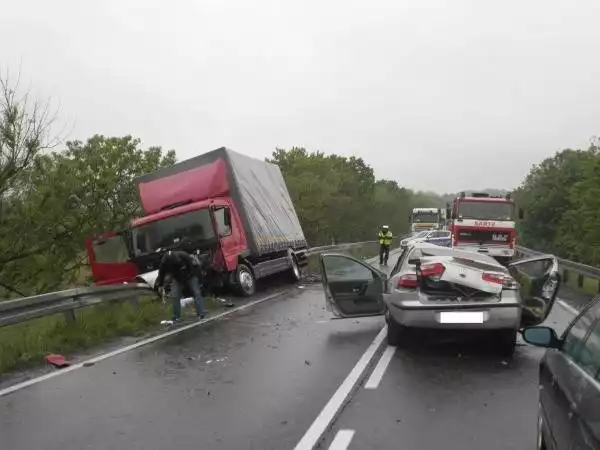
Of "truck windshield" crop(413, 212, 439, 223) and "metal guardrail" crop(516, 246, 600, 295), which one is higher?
"truck windshield" crop(413, 212, 439, 223)

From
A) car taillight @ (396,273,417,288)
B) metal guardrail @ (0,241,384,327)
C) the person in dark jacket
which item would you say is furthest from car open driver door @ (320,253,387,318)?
metal guardrail @ (0,241,384,327)

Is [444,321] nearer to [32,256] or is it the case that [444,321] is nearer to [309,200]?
[32,256]

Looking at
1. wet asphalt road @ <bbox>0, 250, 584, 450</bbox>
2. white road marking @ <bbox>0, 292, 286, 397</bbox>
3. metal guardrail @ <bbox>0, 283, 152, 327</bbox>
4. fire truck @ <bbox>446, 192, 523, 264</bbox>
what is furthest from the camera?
fire truck @ <bbox>446, 192, 523, 264</bbox>

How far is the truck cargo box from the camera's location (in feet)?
54.0

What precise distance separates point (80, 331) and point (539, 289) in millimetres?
6787

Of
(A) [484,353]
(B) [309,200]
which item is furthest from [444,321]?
(B) [309,200]

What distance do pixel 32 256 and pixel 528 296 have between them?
13.6 metres

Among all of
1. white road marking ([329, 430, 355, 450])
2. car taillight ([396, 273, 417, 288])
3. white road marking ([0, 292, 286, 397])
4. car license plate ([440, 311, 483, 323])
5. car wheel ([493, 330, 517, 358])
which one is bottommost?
car wheel ([493, 330, 517, 358])

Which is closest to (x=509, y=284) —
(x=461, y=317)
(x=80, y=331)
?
(x=461, y=317)

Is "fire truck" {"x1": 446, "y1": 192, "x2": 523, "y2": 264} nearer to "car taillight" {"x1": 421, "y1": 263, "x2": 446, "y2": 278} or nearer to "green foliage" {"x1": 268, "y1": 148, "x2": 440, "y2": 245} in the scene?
"car taillight" {"x1": 421, "y1": 263, "x2": 446, "y2": 278}

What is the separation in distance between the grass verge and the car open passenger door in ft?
5.85

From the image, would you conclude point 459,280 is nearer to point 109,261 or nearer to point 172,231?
point 172,231

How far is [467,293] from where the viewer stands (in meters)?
8.03

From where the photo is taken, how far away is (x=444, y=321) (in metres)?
7.92
